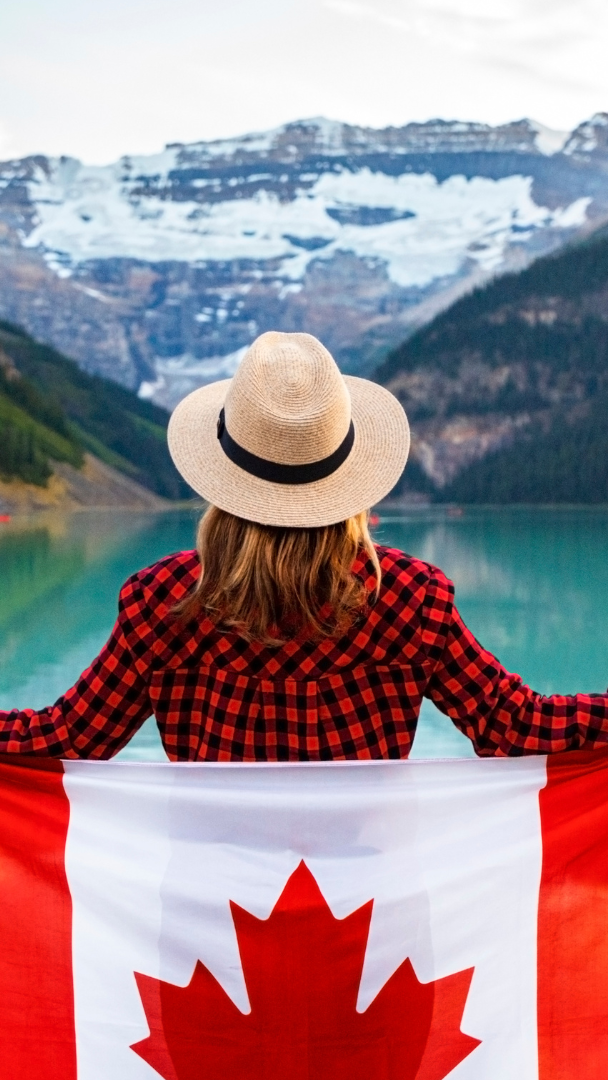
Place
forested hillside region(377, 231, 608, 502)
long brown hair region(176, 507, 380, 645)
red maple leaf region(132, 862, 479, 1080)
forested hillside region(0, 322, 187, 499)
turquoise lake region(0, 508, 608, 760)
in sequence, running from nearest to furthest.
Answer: long brown hair region(176, 507, 380, 645), red maple leaf region(132, 862, 479, 1080), turquoise lake region(0, 508, 608, 760), forested hillside region(0, 322, 187, 499), forested hillside region(377, 231, 608, 502)

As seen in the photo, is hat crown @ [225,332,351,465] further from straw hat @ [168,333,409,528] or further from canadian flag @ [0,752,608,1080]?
canadian flag @ [0,752,608,1080]

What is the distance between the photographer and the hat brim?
5.45 feet

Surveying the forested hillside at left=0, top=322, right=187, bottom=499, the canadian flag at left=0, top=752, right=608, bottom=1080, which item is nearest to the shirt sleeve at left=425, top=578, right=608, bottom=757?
the canadian flag at left=0, top=752, right=608, bottom=1080

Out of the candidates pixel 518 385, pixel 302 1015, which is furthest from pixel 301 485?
pixel 518 385

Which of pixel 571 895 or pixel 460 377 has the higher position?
pixel 571 895

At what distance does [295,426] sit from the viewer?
1.72 m

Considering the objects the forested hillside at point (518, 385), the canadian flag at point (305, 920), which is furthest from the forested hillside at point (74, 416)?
the canadian flag at point (305, 920)

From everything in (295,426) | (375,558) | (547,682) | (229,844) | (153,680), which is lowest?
(547,682)

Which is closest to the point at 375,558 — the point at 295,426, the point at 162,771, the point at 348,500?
the point at 348,500

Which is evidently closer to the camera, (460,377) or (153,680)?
(153,680)

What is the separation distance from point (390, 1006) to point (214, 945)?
0.96 feet

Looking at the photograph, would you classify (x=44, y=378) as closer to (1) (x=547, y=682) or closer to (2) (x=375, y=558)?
(1) (x=547, y=682)

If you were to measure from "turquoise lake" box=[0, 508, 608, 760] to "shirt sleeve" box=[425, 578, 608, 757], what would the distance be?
0.67m

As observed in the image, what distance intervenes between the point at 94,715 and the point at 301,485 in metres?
0.48
